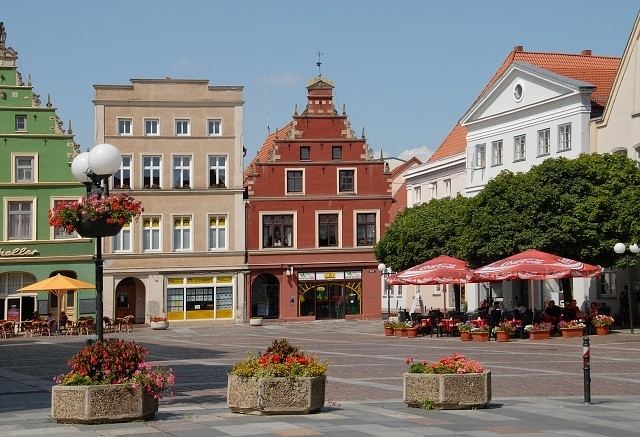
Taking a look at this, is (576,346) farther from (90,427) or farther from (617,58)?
(617,58)

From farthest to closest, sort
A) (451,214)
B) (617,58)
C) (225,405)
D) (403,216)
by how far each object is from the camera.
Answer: (617,58) < (403,216) < (451,214) < (225,405)

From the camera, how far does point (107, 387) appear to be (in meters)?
14.6

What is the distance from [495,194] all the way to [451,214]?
26.4 ft

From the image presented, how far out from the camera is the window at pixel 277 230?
63.2 meters

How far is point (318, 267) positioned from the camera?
63094 mm

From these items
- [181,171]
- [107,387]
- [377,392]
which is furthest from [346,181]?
[107,387]

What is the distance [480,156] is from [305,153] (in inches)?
408

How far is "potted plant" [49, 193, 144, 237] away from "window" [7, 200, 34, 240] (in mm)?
42770

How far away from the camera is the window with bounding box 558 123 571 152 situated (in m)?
50.8

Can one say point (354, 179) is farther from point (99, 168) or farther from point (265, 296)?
point (99, 168)

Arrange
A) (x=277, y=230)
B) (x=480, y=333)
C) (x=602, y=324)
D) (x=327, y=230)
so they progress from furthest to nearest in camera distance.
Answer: (x=327, y=230)
(x=277, y=230)
(x=480, y=333)
(x=602, y=324)

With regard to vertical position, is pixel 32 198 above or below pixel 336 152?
below

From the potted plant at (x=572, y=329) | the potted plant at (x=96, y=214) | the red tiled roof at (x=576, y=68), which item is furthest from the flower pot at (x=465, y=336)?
the potted plant at (x=96, y=214)

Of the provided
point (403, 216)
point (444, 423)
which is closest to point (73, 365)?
point (444, 423)
